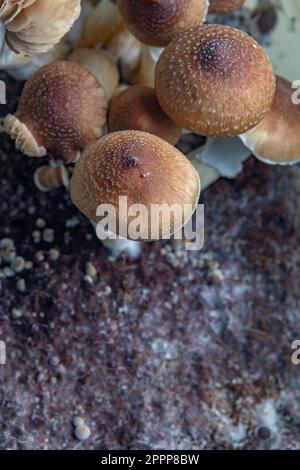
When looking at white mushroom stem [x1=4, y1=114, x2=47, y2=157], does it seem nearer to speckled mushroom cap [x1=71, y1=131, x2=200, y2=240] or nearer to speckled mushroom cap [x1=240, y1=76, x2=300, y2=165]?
speckled mushroom cap [x1=71, y1=131, x2=200, y2=240]

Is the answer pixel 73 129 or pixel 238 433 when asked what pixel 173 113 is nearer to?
pixel 73 129

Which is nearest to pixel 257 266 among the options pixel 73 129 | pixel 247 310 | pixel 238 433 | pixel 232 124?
pixel 247 310

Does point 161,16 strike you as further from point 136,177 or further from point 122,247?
point 122,247

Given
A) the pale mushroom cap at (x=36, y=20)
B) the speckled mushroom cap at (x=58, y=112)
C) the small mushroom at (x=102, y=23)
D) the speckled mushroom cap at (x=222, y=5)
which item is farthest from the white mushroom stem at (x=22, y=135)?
the speckled mushroom cap at (x=222, y=5)

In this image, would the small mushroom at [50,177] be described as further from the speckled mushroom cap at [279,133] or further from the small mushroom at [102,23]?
the speckled mushroom cap at [279,133]

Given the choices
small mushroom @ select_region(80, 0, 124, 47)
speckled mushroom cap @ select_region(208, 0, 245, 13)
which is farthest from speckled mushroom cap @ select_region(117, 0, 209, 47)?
small mushroom @ select_region(80, 0, 124, 47)

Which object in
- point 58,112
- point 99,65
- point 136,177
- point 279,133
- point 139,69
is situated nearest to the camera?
point 136,177

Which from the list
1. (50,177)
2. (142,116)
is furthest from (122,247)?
(142,116)
